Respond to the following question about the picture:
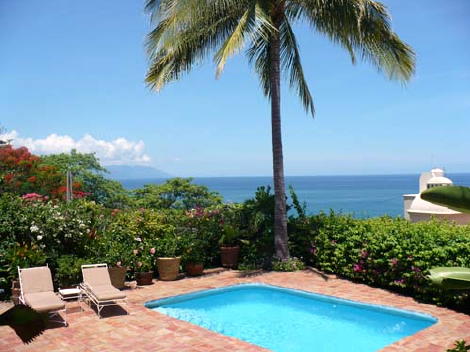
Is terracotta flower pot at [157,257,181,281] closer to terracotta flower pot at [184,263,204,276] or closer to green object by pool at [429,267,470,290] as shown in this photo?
terracotta flower pot at [184,263,204,276]

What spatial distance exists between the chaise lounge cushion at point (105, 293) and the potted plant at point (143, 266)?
1.89 metres

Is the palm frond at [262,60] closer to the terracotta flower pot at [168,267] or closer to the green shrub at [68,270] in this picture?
the terracotta flower pot at [168,267]

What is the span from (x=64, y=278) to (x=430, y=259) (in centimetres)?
795

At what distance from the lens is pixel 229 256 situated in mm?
12484

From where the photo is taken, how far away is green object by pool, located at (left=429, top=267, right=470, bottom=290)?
2194mm

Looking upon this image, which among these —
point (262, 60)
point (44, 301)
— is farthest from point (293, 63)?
point (44, 301)

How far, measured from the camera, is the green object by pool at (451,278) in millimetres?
2194

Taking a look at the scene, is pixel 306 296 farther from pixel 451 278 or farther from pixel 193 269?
pixel 451 278

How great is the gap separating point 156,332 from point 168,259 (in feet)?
12.3

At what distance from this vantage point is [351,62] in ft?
39.7

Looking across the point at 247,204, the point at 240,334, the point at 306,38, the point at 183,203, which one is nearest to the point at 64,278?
the point at 240,334

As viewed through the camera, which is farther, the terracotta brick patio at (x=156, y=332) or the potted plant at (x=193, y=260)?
the potted plant at (x=193, y=260)

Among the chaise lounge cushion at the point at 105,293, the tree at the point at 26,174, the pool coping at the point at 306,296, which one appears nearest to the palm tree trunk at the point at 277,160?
the pool coping at the point at 306,296

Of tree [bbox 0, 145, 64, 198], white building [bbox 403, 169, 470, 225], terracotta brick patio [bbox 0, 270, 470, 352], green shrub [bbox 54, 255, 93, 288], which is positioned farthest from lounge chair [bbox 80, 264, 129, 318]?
white building [bbox 403, 169, 470, 225]
